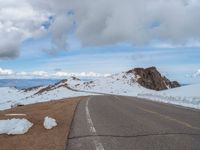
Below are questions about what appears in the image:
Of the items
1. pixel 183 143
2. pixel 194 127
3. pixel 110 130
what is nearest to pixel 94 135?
pixel 110 130

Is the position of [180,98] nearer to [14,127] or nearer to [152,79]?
[14,127]

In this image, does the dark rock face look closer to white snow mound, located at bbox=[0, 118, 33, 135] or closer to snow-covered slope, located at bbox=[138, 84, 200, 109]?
snow-covered slope, located at bbox=[138, 84, 200, 109]

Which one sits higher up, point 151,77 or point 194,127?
point 151,77

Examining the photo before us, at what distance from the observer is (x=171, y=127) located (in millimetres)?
12531

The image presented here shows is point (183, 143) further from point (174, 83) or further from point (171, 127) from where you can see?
point (174, 83)

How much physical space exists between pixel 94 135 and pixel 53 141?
59.3 inches

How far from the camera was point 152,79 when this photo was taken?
125 metres

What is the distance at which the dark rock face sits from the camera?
12263 cm

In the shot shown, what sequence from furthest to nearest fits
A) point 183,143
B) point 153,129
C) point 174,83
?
point 174,83 < point 153,129 < point 183,143

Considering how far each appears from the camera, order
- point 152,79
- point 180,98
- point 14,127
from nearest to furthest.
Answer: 1. point 14,127
2. point 180,98
3. point 152,79

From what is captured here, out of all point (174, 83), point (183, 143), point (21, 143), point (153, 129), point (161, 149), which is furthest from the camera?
point (174, 83)

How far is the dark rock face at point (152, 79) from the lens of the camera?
402 ft

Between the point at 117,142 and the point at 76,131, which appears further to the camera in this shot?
the point at 76,131

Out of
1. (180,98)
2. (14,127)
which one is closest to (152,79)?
(180,98)
